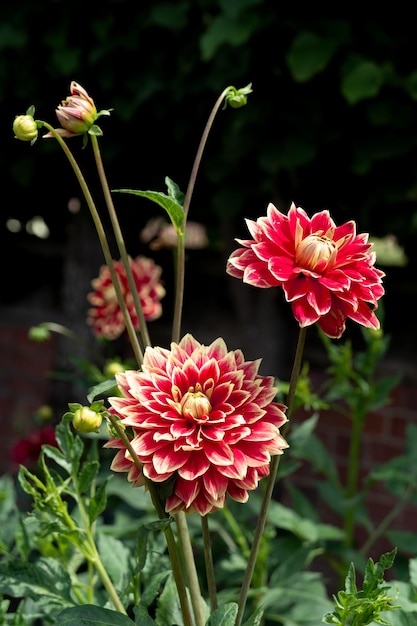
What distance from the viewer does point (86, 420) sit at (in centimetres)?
54

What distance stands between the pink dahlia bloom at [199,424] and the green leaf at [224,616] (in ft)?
0.29

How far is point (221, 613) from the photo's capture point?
0.58 metres

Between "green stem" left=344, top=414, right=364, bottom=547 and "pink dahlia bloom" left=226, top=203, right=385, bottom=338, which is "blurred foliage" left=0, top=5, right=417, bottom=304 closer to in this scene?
"green stem" left=344, top=414, right=364, bottom=547

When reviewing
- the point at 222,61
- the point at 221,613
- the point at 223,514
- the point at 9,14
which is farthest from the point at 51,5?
the point at 221,613

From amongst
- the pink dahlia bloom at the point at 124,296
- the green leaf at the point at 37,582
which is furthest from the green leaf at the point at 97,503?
the pink dahlia bloom at the point at 124,296

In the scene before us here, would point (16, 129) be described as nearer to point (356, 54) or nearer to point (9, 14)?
point (356, 54)

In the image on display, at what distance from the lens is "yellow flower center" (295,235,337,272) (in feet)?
1.81

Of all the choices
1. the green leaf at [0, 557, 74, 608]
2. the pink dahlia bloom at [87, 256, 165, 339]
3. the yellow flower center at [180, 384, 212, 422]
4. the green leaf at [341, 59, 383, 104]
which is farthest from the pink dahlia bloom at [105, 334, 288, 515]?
the green leaf at [341, 59, 383, 104]

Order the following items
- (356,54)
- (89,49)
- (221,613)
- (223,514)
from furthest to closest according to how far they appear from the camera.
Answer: (89,49) < (356,54) < (223,514) < (221,613)

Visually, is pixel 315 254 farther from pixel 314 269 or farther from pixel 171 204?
pixel 171 204

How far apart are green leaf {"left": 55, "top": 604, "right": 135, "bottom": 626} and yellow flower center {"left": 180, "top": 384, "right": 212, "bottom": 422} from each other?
0.17 metres

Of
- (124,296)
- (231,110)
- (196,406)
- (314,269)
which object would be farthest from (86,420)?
(231,110)

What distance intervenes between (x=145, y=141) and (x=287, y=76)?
0.34m

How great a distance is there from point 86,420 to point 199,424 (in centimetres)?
7
